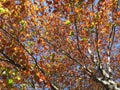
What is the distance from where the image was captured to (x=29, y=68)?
1041 cm

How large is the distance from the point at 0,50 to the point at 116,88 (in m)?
5.85

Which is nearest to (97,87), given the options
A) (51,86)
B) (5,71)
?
(51,86)

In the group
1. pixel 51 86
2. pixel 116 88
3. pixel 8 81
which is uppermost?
pixel 8 81

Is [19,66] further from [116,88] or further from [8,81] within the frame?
[116,88]

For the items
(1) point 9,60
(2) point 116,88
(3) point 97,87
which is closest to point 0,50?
(1) point 9,60

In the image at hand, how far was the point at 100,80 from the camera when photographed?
11.6 m

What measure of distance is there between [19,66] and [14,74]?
869mm

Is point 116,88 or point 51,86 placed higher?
point 51,86

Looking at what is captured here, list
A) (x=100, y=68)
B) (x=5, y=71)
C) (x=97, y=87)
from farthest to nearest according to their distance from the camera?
(x=97, y=87)
(x=100, y=68)
(x=5, y=71)

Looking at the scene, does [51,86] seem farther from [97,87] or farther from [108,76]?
[97,87]

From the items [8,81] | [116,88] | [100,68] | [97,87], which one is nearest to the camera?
[8,81]

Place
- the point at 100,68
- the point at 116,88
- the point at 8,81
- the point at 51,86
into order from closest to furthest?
the point at 8,81
the point at 51,86
the point at 116,88
the point at 100,68

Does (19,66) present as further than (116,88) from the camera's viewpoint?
No

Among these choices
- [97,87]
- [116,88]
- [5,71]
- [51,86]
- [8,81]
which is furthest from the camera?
[97,87]
